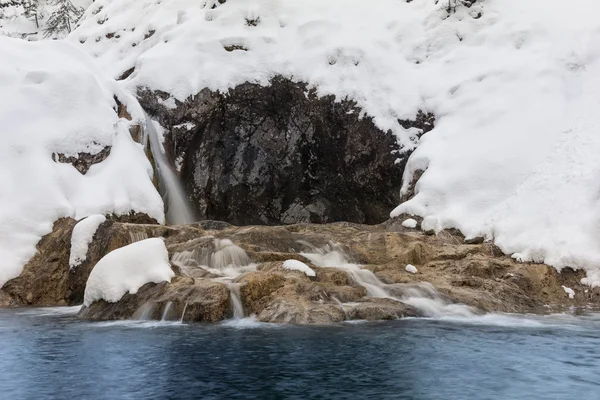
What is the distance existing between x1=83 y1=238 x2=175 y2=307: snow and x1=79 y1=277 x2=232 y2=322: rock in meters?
0.15

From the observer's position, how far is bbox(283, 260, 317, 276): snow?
13133 millimetres

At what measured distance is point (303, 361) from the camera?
7977mm

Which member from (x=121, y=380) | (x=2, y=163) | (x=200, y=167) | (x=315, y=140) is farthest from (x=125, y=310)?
(x=315, y=140)

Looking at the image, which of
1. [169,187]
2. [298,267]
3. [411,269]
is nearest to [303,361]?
[298,267]

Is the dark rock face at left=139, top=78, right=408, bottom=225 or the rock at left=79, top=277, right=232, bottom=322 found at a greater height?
the dark rock face at left=139, top=78, right=408, bottom=225

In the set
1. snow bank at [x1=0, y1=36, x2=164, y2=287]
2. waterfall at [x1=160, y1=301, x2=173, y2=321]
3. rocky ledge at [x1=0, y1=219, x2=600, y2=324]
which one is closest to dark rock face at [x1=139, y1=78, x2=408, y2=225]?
snow bank at [x1=0, y1=36, x2=164, y2=287]

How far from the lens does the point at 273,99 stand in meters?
24.2

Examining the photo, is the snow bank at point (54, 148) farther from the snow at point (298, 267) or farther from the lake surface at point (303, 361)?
the snow at point (298, 267)

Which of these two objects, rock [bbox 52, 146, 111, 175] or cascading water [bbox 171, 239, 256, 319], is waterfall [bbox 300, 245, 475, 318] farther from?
rock [bbox 52, 146, 111, 175]

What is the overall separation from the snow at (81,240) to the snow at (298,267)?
5.67 metres

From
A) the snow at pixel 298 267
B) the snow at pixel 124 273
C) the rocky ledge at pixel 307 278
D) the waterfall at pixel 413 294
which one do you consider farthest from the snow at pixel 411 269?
the snow at pixel 124 273

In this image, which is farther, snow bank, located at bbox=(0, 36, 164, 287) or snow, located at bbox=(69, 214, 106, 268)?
snow bank, located at bbox=(0, 36, 164, 287)

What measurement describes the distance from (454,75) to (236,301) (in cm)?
1710

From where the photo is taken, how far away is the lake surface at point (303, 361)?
673cm
